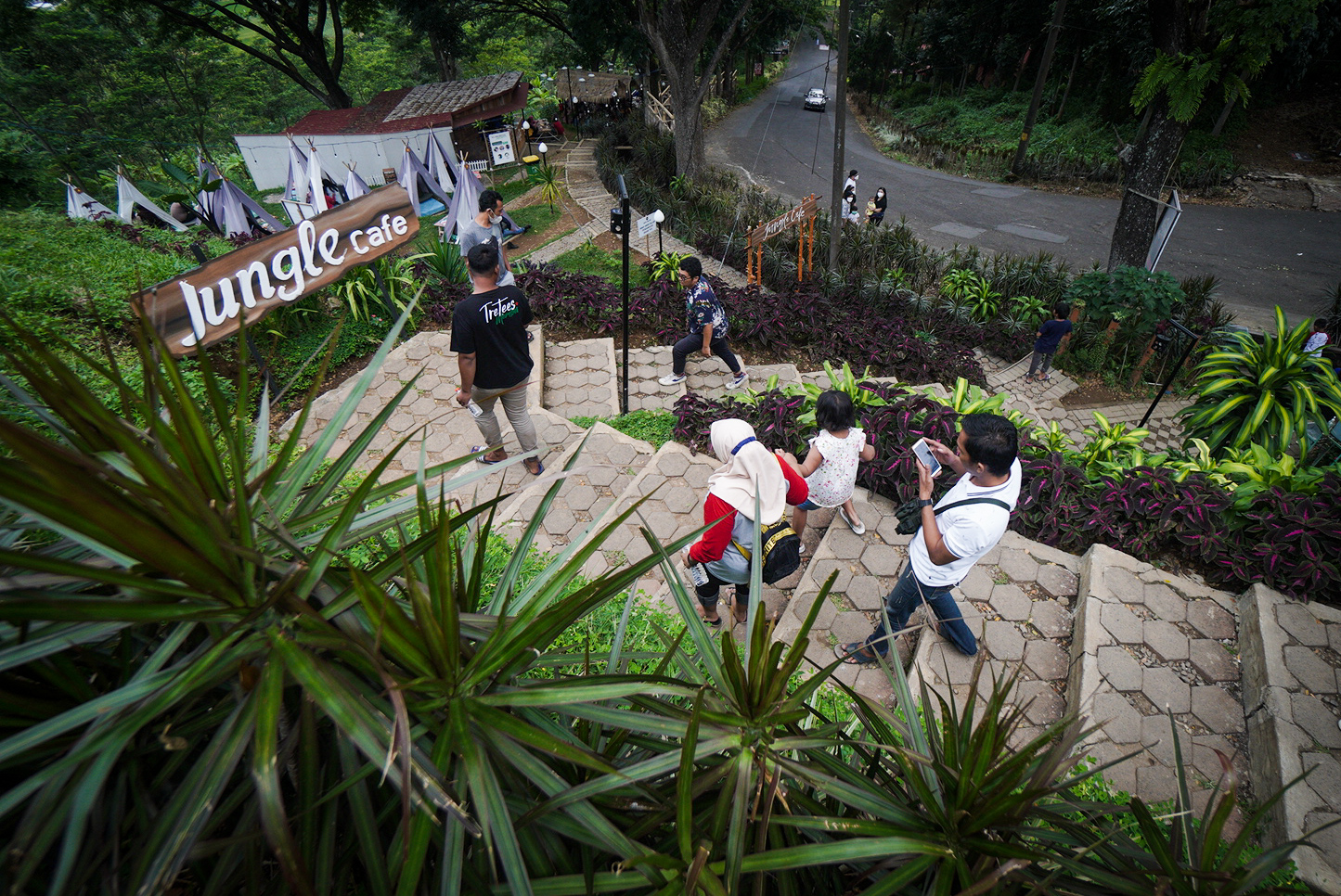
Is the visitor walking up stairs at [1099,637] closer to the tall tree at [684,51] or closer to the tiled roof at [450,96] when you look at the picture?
the tall tree at [684,51]

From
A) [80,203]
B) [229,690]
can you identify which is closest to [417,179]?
[80,203]

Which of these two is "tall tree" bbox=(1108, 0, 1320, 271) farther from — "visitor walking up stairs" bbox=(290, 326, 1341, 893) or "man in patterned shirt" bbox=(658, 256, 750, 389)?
"visitor walking up stairs" bbox=(290, 326, 1341, 893)

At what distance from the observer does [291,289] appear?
4.54 metres

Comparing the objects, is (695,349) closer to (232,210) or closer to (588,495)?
(588,495)

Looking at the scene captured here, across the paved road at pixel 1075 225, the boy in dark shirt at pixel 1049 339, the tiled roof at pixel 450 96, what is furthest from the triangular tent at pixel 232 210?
the boy in dark shirt at pixel 1049 339

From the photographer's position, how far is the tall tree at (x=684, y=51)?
11023mm

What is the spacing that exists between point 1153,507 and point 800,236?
5.10 m

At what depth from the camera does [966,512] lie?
103 inches

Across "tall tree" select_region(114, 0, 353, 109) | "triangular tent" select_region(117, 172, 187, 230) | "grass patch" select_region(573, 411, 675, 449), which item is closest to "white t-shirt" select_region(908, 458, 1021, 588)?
"grass patch" select_region(573, 411, 675, 449)

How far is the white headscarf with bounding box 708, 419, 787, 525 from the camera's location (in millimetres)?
2703

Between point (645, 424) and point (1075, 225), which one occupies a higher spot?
point (645, 424)

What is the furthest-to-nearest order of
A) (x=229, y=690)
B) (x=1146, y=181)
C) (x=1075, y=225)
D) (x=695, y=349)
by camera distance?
(x=1075, y=225)
(x=1146, y=181)
(x=695, y=349)
(x=229, y=690)

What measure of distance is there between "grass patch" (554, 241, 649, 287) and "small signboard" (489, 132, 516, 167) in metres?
6.55

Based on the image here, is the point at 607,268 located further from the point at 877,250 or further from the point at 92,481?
the point at 92,481
